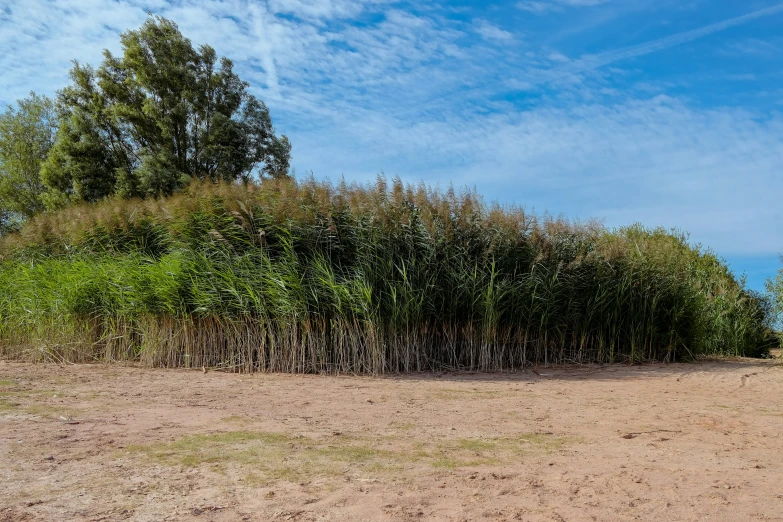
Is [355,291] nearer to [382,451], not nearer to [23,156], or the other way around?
[382,451]

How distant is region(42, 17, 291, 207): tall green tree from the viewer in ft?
84.5

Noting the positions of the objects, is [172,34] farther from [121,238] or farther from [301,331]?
[301,331]

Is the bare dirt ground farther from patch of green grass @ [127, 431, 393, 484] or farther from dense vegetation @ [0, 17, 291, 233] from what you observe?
dense vegetation @ [0, 17, 291, 233]

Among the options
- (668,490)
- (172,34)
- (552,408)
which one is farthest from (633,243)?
(172,34)

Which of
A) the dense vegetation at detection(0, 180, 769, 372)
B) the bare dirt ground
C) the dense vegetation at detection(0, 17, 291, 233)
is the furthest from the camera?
the dense vegetation at detection(0, 17, 291, 233)

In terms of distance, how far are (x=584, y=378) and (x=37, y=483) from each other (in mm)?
7043

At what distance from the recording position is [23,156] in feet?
99.9

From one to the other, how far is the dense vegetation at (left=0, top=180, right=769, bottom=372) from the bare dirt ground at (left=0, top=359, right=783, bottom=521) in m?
1.25

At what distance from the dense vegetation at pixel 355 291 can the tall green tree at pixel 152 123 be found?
1590 centimetres

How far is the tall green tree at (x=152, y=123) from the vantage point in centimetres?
2575

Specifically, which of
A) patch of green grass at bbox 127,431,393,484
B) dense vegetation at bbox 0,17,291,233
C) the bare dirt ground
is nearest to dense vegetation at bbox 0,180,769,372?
the bare dirt ground

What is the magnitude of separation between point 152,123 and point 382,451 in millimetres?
25861

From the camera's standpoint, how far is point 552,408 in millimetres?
6336

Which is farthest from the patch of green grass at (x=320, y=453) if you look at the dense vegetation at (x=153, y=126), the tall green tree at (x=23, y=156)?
the tall green tree at (x=23, y=156)
